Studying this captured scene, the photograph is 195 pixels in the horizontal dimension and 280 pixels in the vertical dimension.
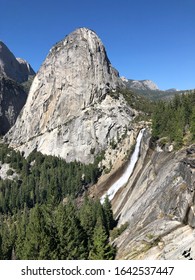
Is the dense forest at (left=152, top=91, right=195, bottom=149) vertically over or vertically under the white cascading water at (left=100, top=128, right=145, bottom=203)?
over

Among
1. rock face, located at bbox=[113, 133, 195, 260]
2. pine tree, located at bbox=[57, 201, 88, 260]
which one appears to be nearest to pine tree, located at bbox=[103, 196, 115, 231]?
rock face, located at bbox=[113, 133, 195, 260]

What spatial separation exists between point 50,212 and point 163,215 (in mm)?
29171

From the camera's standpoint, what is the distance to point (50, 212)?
2815 inches

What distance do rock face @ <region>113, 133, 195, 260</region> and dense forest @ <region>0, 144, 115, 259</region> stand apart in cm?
557

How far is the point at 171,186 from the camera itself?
57.6 meters

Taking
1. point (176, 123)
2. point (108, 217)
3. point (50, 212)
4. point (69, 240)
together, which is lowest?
point (69, 240)

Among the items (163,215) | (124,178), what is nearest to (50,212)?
(163,215)

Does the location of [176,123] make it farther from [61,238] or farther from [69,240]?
[61,238]

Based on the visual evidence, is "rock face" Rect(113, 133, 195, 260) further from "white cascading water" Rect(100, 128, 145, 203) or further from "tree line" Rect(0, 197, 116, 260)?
"white cascading water" Rect(100, 128, 145, 203)

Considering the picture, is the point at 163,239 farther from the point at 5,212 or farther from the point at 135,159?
the point at 5,212

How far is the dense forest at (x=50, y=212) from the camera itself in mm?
50250

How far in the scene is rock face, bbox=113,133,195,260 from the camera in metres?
41.9

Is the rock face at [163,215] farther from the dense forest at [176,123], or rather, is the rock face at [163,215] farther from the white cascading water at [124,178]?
the white cascading water at [124,178]

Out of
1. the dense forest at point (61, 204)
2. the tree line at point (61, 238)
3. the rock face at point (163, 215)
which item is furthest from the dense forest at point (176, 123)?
the tree line at point (61, 238)
